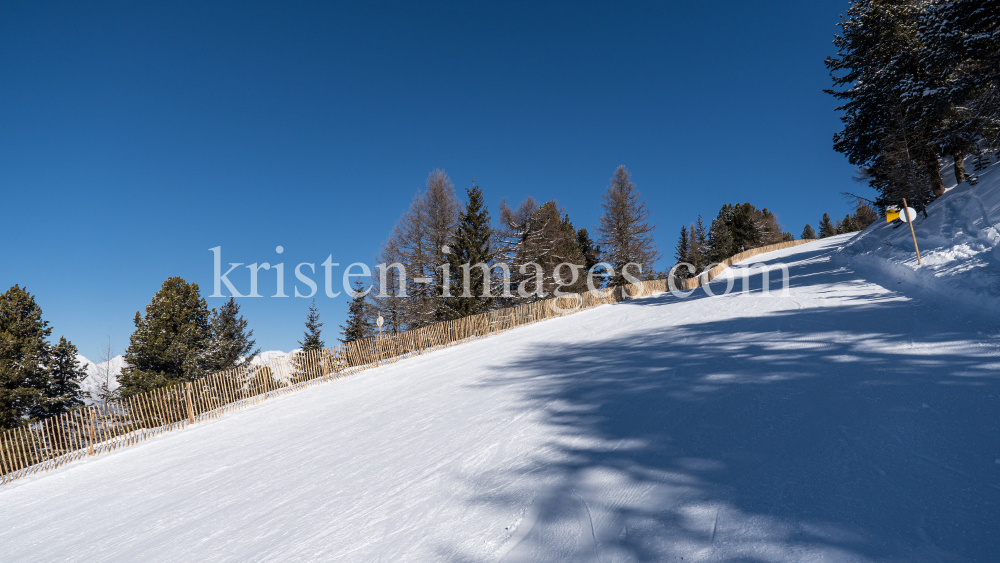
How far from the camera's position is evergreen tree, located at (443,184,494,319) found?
2097 centimetres

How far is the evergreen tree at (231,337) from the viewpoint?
24562 millimetres

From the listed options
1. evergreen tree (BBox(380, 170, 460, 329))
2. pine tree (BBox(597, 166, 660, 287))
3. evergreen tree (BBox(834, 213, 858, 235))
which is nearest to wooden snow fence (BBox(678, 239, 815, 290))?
pine tree (BBox(597, 166, 660, 287))

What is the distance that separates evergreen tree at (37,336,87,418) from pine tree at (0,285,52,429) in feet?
0.81

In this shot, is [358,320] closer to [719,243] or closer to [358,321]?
[358,321]

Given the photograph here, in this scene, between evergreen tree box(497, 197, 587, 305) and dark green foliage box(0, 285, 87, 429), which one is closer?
dark green foliage box(0, 285, 87, 429)

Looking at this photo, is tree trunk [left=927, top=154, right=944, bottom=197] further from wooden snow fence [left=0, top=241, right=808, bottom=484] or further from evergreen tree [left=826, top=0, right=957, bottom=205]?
wooden snow fence [left=0, top=241, right=808, bottom=484]

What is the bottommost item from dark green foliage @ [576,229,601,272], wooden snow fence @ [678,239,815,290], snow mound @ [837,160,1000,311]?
wooden snow fence @ [678,239,815,290]

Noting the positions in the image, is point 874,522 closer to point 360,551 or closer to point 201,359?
point 360,551

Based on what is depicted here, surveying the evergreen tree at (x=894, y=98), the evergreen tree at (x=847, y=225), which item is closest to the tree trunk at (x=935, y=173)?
the evergreen tree at (x=894, y=98)

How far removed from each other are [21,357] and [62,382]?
200 cm

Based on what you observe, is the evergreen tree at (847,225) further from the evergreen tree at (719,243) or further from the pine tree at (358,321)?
the pine tree at (358,321)

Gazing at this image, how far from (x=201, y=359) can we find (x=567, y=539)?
25746 millimetres

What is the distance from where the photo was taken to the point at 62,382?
18.2 meters

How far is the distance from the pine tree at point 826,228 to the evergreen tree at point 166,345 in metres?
91.0
